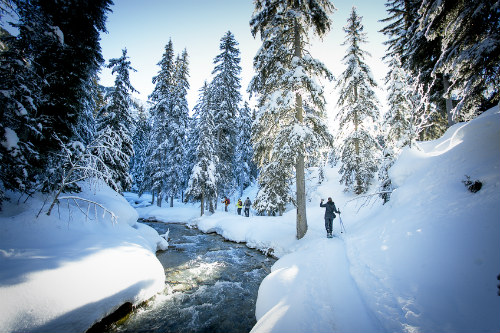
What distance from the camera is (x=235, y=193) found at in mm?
37156

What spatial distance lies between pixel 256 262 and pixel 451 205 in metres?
8.04

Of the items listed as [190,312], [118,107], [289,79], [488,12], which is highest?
[118,107]

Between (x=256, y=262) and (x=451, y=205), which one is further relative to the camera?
(x=256, y=262)

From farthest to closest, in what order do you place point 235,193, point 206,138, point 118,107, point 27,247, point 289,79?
point 235,193 < point 206,138 < point 118,107 < point 289,79 < point 27,247

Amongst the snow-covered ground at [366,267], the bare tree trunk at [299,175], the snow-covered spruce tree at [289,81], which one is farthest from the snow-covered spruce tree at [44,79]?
the bare tree trunk at [299,175]

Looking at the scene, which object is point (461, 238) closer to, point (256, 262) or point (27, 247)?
point (256, 262)

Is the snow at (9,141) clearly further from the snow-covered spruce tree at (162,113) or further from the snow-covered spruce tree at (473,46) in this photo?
the snow-covered spruce tree at (162,113)

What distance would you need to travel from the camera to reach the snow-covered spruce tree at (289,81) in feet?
32.0

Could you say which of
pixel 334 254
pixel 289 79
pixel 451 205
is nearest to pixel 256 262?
A: pixel 334 254

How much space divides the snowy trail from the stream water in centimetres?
121

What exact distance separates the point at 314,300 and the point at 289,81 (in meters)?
9.06

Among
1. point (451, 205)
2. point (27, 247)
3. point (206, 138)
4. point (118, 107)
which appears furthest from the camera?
point (206, 138)

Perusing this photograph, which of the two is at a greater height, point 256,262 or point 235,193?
point 235,193

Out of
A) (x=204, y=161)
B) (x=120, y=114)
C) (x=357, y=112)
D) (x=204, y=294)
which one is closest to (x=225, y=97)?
(x=204, y=161)
